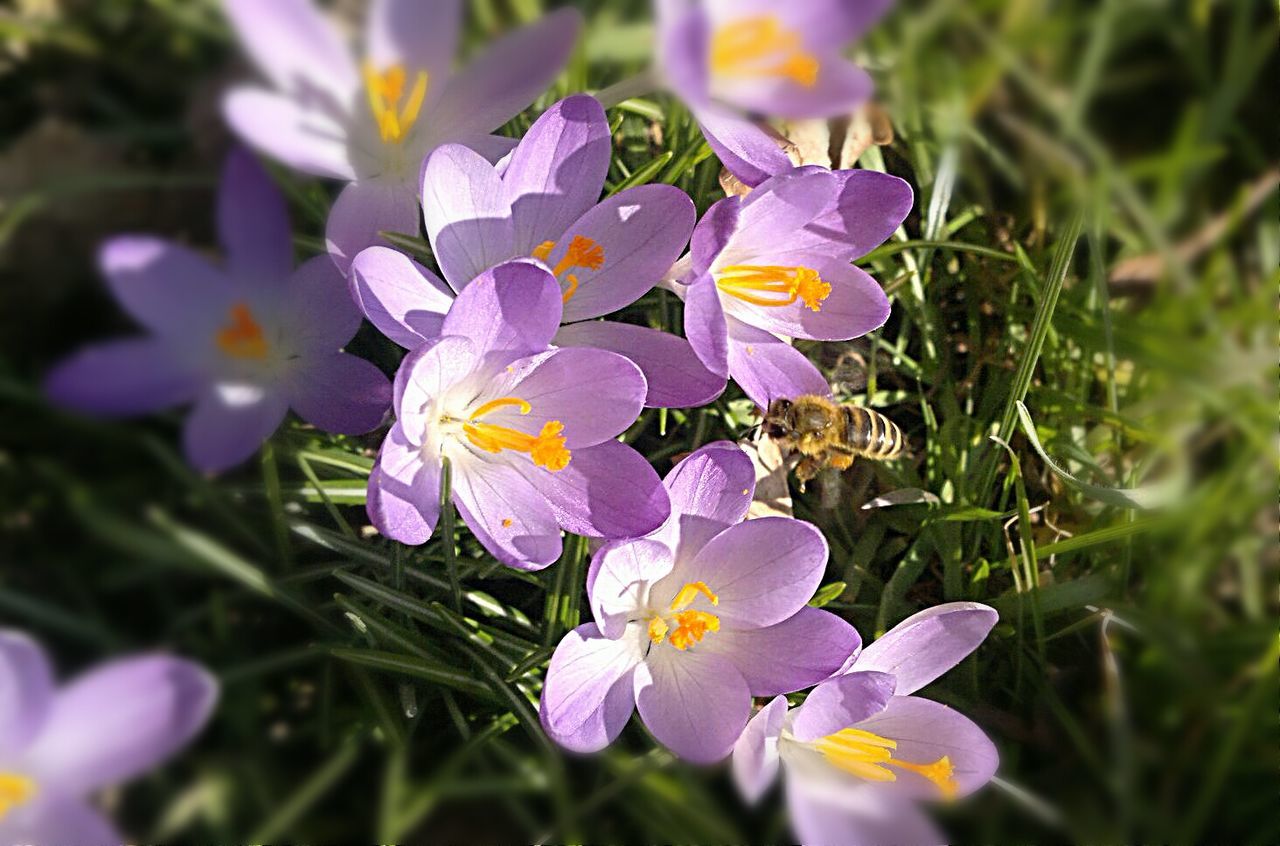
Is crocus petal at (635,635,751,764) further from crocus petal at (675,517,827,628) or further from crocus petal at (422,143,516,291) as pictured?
crocus petal at (422,143,516,291)

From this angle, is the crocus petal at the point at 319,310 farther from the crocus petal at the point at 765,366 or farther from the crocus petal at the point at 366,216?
the crocus petal at the point at 765,366

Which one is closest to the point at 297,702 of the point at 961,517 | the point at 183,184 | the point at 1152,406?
the point at 183,184

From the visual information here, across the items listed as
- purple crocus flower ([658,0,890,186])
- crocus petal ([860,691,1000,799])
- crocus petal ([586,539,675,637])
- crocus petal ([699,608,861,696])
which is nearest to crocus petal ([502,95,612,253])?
purple crocus flower ([658,0,890,186])

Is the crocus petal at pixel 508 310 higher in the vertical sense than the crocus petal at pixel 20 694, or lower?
higher

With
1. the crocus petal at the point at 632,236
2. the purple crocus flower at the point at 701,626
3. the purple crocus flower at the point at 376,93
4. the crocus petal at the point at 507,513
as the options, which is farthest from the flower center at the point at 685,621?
Result: the purple crocus flower at the point at 376,93

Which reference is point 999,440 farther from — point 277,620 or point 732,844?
point 277,620
